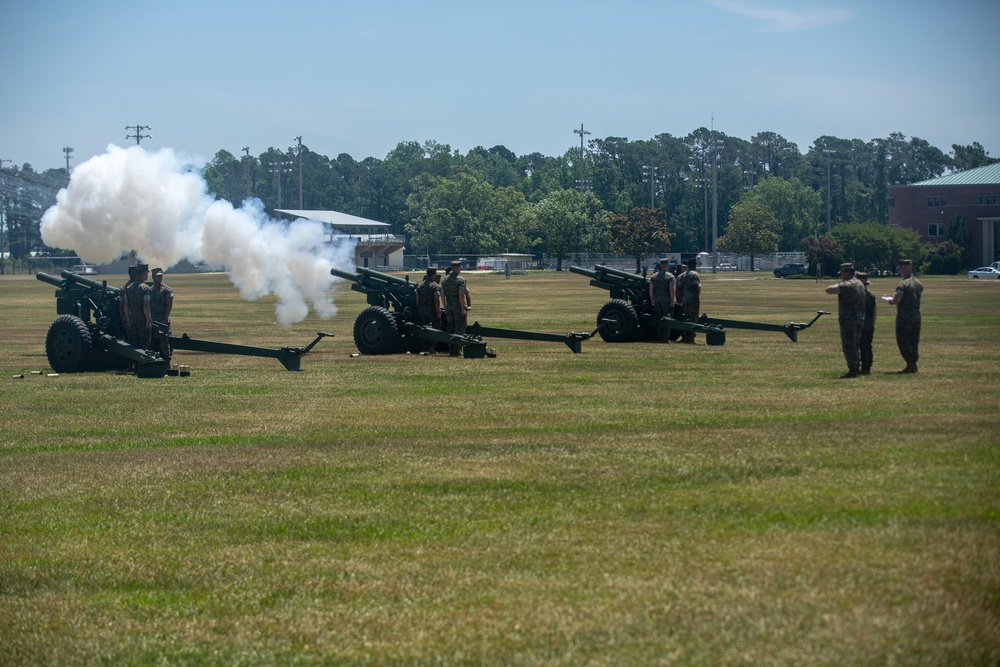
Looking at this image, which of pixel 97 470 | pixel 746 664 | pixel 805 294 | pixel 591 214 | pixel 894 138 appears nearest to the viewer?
pixel 746 664

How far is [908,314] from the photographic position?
1842cm

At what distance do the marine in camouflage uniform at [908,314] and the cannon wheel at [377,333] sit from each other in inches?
381

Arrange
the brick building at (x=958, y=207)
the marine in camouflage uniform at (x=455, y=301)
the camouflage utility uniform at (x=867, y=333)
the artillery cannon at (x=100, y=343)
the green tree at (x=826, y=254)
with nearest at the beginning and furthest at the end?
1. the camouflage utility uniform at (x=867, y=333)
2. the artillery cannon at (x=100, y=343)
3. the marine in camouflage uniform at (x=455, y=301)
4. the green tree at (x=826, y=254)
5. the brick building at (x=958, y=207)

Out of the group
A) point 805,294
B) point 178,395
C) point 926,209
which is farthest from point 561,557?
point 926,209

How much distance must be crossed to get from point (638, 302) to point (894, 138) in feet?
525

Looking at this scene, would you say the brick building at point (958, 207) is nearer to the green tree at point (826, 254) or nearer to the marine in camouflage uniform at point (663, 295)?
the green tree at point (826, 254)

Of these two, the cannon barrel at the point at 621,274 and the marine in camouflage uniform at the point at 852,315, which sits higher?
the cannon barrel at the point at 621,274

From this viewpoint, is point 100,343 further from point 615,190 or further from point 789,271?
point 615,190

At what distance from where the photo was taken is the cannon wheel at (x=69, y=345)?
2180 centimetres

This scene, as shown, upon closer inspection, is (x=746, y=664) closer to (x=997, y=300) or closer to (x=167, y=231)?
(x=167, y=231)

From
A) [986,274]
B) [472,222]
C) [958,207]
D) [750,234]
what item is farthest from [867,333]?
[472,222]

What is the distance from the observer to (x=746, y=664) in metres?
6.16

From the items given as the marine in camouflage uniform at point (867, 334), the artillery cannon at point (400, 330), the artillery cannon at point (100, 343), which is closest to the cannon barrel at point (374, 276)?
the artillery cannon at point (400, 330)

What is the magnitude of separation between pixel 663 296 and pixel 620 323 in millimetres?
1078
